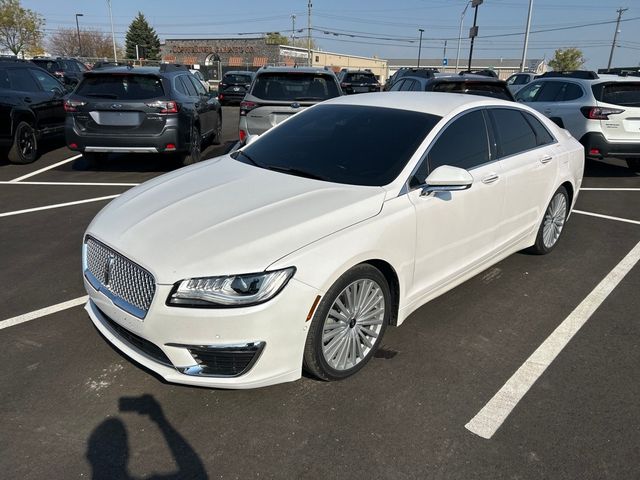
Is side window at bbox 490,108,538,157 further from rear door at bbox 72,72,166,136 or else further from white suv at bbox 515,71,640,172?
rear door at bbox 72,72,166,136

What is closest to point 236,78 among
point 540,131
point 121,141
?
point 121,141

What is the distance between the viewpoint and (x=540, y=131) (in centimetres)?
473

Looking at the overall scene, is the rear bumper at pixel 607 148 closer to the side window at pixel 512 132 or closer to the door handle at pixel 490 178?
the side window at pixel 512 132

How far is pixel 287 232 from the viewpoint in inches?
105

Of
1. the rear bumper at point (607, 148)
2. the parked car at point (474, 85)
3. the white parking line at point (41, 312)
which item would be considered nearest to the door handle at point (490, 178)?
the white parking line at point (41, 312)

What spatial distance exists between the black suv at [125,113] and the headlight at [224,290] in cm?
579

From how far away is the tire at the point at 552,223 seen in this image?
4879 mm

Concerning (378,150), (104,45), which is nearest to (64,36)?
(104,45)

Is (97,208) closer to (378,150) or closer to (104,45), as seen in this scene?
(378,150)

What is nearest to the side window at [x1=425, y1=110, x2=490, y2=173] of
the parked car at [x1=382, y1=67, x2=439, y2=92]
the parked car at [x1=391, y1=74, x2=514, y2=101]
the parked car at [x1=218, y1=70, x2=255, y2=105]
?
the parked car at [x1=391, y1=74, x2=514, y2=101]

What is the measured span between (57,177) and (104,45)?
8876 centimetres

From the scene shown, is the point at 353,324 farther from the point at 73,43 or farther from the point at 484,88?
the point at 73,43

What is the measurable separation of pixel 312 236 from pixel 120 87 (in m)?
6.31

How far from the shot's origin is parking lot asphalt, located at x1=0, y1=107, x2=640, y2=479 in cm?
241
